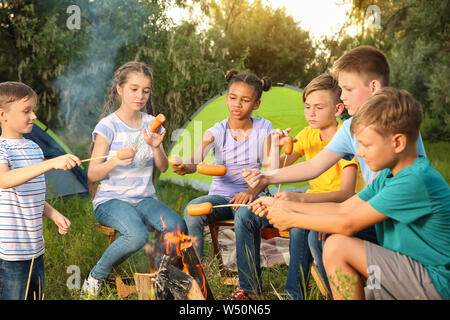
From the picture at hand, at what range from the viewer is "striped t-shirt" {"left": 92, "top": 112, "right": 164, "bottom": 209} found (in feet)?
10.3

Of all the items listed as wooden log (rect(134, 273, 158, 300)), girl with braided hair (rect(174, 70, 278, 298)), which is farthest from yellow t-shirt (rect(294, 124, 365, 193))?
wooden log (rect(134, 273, 158, 300))

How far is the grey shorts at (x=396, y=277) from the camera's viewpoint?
2051mm

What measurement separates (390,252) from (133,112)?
1.97 metres

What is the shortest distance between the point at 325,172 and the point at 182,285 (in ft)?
4.36

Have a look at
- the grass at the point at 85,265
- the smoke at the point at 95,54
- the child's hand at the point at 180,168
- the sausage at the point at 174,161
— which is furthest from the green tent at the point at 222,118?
the sausage at the point at 174,161

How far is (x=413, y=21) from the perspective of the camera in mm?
9648

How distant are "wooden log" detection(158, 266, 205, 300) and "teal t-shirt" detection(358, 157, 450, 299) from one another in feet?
3.13

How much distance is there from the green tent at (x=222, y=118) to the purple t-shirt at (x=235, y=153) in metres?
1.89

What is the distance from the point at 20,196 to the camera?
256 cm

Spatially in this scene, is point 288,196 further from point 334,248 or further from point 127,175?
point 127,175

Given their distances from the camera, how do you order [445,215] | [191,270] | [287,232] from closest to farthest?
1. [445,215]
2. [191,270]
3. [287,232]

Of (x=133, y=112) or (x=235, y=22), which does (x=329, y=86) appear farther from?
(x=235, y=22)

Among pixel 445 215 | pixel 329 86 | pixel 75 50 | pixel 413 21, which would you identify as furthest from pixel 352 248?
pixel 413 21

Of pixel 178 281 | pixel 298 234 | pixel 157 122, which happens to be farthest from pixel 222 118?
pixel 178 281
